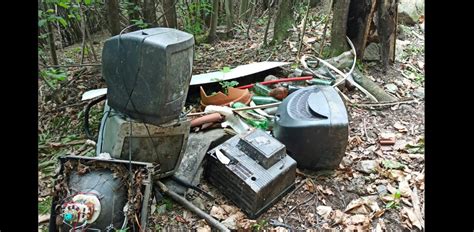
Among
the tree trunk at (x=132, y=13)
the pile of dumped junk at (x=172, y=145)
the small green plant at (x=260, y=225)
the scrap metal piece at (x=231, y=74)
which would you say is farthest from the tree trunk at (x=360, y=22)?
the small green plant at (x=260, y=225)

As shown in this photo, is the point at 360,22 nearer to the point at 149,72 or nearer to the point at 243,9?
the point at 149,72

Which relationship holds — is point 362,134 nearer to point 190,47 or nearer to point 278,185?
point 278,185

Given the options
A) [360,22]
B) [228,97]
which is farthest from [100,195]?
[360,22]

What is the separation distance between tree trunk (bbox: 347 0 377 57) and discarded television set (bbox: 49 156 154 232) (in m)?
3.42

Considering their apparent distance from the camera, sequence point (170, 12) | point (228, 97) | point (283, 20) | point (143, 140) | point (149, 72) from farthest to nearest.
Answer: point (170, 12), point (283, 20), point (228, 97), point (143, 140), point (149, 72)

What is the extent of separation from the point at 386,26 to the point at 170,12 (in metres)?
2.95

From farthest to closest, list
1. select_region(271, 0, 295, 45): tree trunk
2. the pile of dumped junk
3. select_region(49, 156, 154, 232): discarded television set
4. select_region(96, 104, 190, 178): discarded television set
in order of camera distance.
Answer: select_region(271, 0, 295, 45): tree trunk
select_region(96, 104, 190, 178): discarded television set
the pile of dumped junk
select_region(49, 156, 154, 232): discarded television set

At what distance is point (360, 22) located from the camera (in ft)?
15.2

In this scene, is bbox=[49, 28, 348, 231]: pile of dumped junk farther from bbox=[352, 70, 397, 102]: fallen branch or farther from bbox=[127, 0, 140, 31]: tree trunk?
bbox=[127, 0, 140, 31]: tree trunk

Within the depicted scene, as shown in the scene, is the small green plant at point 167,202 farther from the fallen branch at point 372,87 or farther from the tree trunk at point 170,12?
the tree trunk at point 170,12

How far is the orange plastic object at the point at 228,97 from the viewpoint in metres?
3.59

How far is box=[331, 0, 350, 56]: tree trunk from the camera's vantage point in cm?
462

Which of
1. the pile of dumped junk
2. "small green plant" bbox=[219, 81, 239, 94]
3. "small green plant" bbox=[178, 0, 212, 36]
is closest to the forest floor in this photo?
the pile of dumped junk

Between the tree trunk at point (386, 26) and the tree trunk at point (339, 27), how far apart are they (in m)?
0.39
